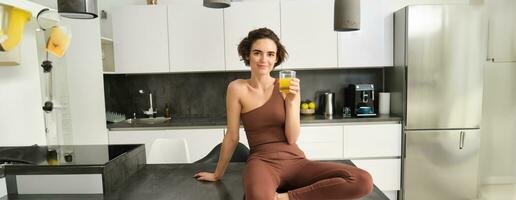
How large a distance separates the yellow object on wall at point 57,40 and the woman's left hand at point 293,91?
116cm

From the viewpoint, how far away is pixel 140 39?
2.91 meters

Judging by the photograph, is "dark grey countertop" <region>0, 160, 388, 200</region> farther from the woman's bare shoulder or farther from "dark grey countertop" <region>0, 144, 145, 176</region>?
the woman's bare shoulder

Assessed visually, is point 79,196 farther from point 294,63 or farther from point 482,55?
point 482,55

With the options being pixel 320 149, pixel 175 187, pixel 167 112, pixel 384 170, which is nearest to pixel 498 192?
pixel 384 170

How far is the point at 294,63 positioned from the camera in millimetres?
2959

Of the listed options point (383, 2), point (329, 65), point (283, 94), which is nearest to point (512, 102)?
point (383, 2)

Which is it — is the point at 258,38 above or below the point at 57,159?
above

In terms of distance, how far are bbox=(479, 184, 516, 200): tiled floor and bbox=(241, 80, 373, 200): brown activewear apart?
256 cm

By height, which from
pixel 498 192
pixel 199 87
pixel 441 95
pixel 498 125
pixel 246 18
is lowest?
pixel 498 192

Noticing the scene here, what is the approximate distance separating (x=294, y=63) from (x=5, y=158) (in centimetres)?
226

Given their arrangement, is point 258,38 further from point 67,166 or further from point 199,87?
point 199,87

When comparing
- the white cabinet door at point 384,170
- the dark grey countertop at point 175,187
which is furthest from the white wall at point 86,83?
the white cabinet door at point 384,170

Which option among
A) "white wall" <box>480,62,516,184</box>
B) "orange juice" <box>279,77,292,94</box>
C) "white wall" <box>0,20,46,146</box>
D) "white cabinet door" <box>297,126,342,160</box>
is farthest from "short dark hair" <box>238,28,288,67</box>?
"white wall" <box>480,62,516,184</box>

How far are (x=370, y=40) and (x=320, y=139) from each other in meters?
1.07
